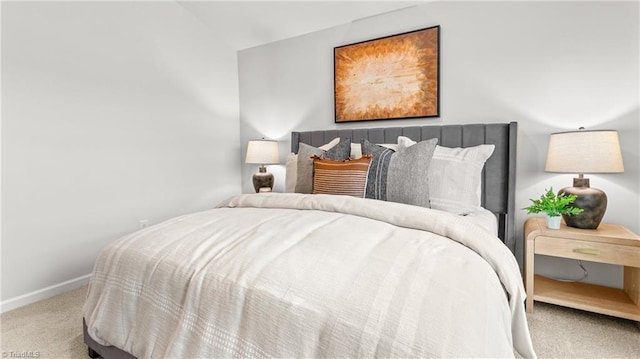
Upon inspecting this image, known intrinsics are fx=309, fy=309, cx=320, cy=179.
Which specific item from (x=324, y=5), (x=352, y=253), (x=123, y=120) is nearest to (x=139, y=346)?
(x=352, y=253)

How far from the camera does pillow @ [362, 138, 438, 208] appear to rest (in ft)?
6.23

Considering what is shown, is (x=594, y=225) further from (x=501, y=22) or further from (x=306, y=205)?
(x=306, y=205)

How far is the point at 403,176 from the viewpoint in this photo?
1.95 m

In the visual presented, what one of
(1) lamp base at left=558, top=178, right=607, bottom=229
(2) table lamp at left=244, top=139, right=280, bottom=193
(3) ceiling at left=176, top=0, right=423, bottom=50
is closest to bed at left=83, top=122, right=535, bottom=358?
(1) lamp base at left=558, top=178, right=607, bottom=229

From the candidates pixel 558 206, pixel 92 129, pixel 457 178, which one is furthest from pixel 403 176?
pixel 92 129

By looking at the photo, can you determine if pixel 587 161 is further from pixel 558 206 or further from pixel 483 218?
pixel 483 218

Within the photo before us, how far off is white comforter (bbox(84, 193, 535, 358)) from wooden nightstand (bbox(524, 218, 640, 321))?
962 mm

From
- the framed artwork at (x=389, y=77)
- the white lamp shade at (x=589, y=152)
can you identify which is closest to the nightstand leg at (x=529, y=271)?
the white lamp shade at (x=589, y=152)

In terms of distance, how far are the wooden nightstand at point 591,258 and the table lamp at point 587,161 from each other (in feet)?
0.34

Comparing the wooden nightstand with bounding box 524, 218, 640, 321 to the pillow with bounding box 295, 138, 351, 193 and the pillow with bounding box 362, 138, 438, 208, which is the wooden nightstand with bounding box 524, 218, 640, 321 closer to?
the pillow with bounding box 362, 138, 438, 208

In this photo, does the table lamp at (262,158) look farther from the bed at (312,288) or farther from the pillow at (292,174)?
the bed at (312,288)

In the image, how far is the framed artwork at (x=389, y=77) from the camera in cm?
262

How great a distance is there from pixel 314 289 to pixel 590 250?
5.93ft

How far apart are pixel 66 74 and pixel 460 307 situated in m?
2.94
